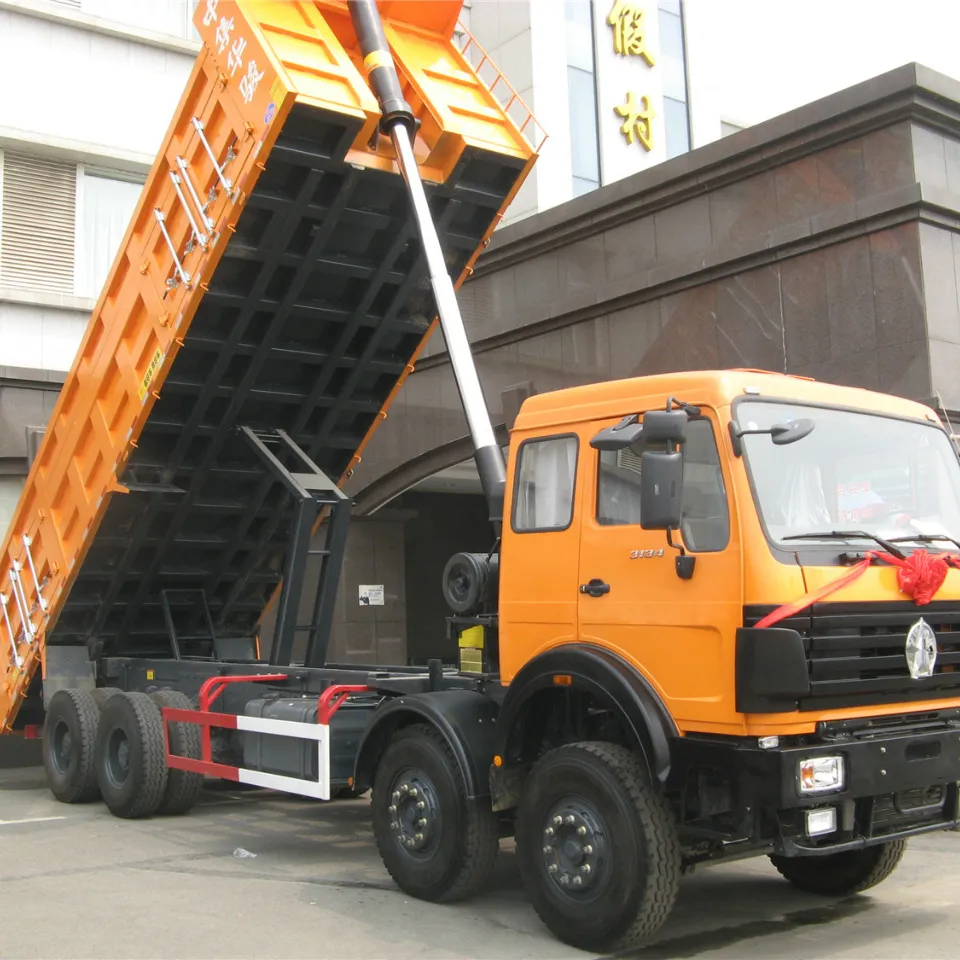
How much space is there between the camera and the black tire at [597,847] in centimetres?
518

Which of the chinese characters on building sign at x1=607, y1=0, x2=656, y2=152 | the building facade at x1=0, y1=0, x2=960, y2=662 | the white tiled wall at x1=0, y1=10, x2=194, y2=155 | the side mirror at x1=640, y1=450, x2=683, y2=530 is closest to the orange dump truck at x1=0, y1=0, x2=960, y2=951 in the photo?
the side mirror at x1=640, y1=450, x2=683, y2=530

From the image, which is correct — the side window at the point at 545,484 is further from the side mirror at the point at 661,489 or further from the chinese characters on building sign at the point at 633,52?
the chinese characters on building sign at the point at 633,52

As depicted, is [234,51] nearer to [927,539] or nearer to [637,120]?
[927,539]

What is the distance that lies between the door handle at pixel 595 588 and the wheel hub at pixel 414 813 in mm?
1381

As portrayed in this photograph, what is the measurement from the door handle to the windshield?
888 mm

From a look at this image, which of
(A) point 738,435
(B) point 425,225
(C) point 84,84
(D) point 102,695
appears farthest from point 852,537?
(C) point 84,84

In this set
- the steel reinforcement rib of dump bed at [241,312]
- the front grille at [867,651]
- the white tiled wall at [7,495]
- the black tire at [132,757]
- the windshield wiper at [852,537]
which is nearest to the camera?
the front grille at [867,651]

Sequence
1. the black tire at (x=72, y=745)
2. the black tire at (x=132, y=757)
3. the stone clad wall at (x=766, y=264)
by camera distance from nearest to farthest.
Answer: the black tire at (x=132, y=757) → the black tire at (x=72, y=745) → the stone clad wall at (x=766, y=264)

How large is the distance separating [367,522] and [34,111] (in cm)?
722

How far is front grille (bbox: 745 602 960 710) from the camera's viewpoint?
16.6 ft

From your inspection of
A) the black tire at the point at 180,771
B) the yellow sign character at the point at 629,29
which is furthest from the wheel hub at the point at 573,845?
the yellow sign character at the point at 629,29

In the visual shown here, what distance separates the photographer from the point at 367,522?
16391 mm

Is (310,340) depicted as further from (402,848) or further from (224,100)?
(402,848)

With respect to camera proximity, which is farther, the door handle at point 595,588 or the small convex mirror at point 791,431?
the door handle at point 595,588
